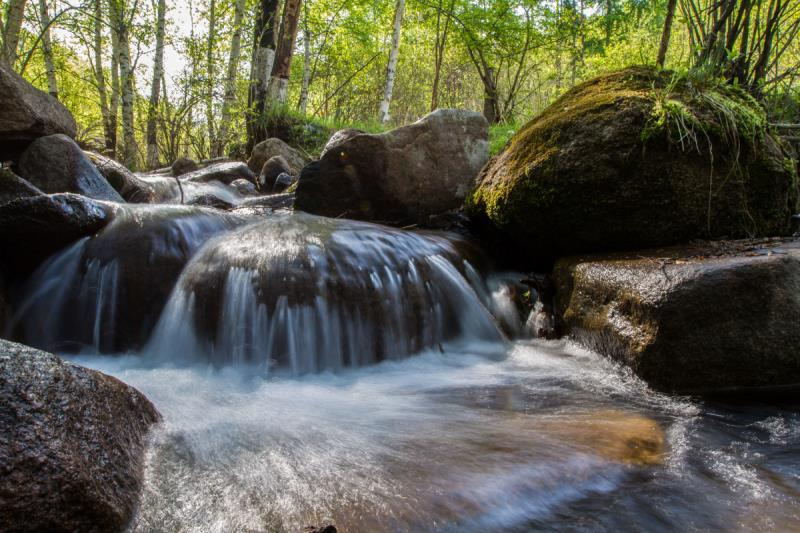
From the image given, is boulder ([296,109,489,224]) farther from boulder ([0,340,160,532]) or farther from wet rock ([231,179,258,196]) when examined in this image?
boulder ([0,340,160,532])

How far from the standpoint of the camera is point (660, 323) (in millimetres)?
2762

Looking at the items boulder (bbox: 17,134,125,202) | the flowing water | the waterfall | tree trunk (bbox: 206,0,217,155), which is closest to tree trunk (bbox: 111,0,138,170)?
tree trunk (bbox: 206,0,217,155)

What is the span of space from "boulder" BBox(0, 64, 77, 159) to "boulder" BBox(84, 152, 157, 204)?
64 centimetres

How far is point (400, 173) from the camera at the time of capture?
6.01 metres

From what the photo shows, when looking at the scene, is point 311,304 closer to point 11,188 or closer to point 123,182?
point 11,188

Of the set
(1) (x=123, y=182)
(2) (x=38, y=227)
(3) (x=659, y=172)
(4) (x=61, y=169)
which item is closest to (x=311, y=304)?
(2) (x=38, y=227)

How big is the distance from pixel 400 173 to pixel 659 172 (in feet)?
10.3

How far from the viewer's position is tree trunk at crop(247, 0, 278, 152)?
1191 cm

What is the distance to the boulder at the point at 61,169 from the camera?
6.06 metres

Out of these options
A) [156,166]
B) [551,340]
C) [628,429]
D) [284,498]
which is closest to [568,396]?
[628,429]

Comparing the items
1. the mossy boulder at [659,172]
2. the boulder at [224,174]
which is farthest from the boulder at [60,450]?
the boulder at [224,174]

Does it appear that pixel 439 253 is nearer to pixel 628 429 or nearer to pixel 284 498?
pixel 628 429

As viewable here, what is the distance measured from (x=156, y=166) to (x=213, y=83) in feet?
12.1

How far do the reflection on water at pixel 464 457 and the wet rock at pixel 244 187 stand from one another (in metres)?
6.13
